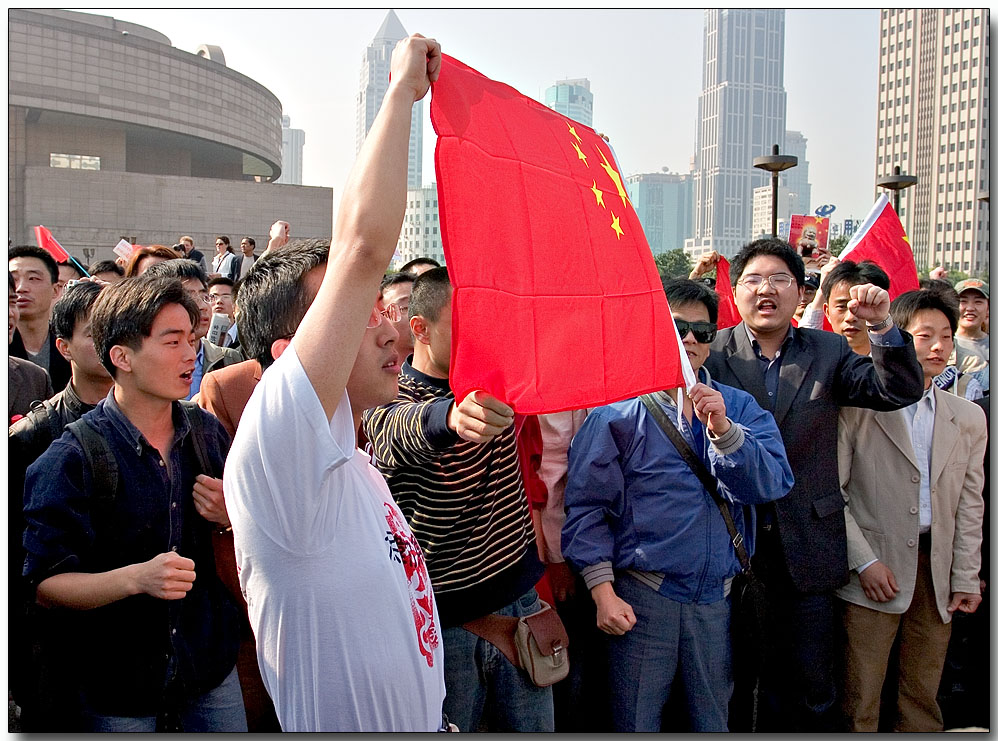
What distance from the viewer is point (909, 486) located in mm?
3180

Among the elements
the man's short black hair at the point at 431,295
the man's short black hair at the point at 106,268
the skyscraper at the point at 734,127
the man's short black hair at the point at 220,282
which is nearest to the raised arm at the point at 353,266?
the man's short black hair at the point at 431,295

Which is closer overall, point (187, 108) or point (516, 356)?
point (516, 356)

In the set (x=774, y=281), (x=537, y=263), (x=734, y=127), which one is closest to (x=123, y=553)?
(x=537, y=263)

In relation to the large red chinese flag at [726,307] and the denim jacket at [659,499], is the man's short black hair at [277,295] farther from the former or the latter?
the large red chinese flag at [726,307]

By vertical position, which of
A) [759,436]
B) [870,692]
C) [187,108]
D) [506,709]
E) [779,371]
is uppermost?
[187,108]

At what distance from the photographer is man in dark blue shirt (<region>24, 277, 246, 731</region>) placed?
1.94m

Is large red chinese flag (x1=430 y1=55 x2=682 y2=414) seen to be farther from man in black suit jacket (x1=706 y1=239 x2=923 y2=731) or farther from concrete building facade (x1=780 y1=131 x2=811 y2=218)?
concrete building facade (x1=780 y1=131 x2=811 y2=218)

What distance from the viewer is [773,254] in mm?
3240

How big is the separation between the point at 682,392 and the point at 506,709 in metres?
1.12

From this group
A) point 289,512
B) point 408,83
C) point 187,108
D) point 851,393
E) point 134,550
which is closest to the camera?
point 289,512

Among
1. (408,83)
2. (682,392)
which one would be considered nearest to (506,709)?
(682,392)

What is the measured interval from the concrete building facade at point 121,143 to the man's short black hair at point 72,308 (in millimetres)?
27825

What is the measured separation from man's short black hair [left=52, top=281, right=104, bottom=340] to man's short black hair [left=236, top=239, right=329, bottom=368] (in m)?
1.37

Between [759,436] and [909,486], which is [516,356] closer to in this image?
[759,436]
